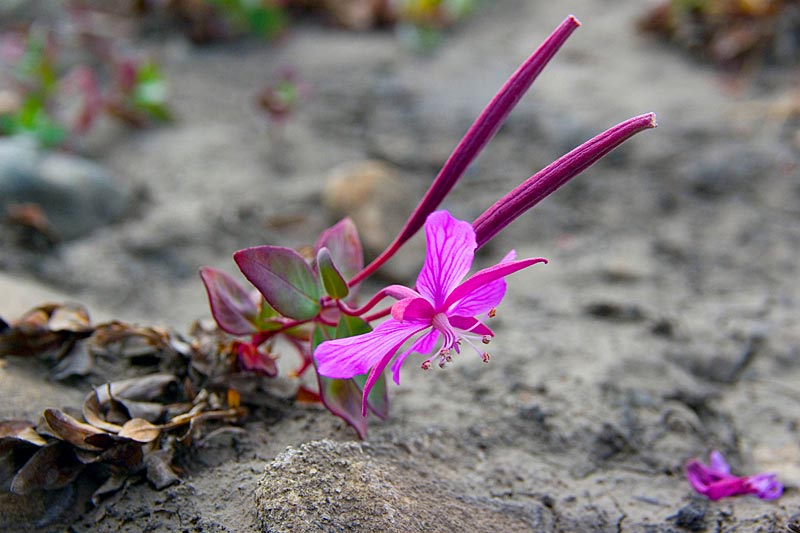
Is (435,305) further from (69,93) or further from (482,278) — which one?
(69,93)

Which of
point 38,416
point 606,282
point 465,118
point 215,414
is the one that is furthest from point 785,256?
point 38,416

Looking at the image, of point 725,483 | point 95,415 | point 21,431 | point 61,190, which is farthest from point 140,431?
point 61,190

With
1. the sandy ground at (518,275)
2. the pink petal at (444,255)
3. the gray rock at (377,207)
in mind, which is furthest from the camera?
the gray rock at (377,207)

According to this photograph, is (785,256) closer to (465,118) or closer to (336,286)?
(465,118)

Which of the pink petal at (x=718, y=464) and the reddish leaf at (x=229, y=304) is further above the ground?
the pink petal at (x=718, y=464)

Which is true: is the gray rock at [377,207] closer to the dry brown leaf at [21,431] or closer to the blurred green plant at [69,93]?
the blurred green plant at [69,93]

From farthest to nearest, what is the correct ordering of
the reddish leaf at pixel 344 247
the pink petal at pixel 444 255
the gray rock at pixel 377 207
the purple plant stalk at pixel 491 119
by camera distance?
the gray rock at pixel 377 207 < the reddish leaf at pixel 344 247 < the purple plant stalk at pixel 491 119 < the pink petal at pixel 444 255

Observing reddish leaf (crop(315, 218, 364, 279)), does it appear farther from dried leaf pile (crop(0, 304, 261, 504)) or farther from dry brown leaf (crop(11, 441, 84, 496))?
dry brown leaf (crop(11, 441, 84, 496))

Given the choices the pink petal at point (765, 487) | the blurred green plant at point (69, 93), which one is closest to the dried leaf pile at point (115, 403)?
the pink petal at point (765, 487)
